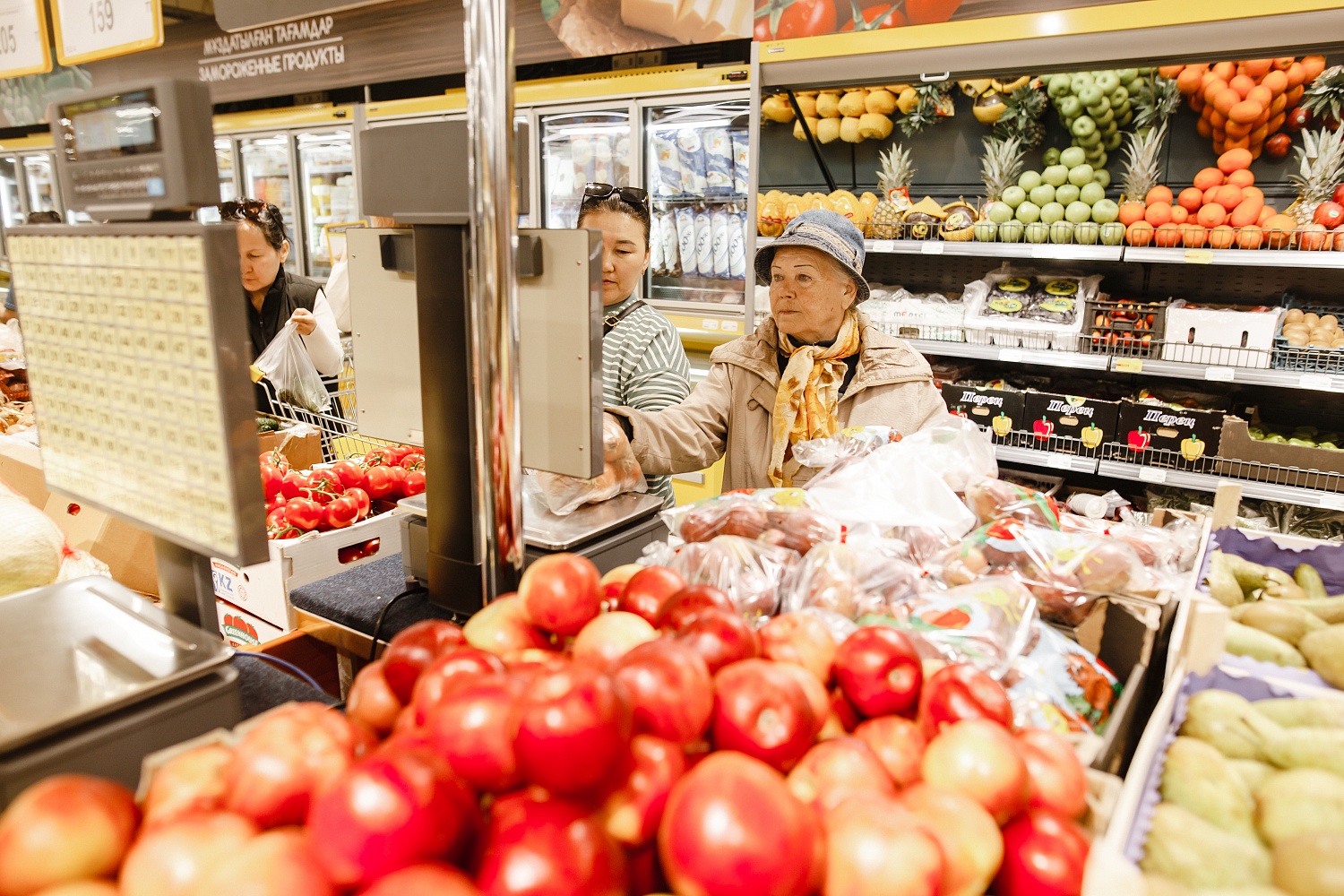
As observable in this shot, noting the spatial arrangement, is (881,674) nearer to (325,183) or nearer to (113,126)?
(113,126)

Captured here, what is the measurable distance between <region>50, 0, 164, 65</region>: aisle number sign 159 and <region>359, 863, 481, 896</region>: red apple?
12.7 ft

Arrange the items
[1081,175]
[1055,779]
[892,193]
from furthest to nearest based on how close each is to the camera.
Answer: [892,193] < [1081,175] < [1055,779]

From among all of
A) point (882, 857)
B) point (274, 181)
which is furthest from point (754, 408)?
point (274, 181)

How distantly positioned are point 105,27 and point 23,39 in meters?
1.08

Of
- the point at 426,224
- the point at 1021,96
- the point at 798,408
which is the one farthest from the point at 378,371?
the point at 1021,96

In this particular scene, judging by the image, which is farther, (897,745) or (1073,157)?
(1073,157)

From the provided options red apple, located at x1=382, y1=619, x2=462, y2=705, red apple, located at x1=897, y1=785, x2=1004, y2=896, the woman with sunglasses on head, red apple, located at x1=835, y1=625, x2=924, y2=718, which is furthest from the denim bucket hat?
the woman with sunglasses on head

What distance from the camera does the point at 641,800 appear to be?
0.60 metres

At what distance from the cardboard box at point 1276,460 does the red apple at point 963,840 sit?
3.04 m

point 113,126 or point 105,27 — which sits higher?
point 105,27

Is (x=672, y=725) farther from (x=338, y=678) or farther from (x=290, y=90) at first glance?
(x=290, y=90)

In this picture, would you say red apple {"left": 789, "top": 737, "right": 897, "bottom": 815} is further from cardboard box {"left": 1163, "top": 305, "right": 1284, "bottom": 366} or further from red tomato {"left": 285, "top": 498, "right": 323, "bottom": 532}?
cardboard box {"left": 1163, "top": 305, "right": 1284, "bottom": 366}

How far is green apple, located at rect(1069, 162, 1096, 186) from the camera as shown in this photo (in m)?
3.31

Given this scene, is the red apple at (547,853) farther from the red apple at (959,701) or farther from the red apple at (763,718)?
the red apple at (959,701)
